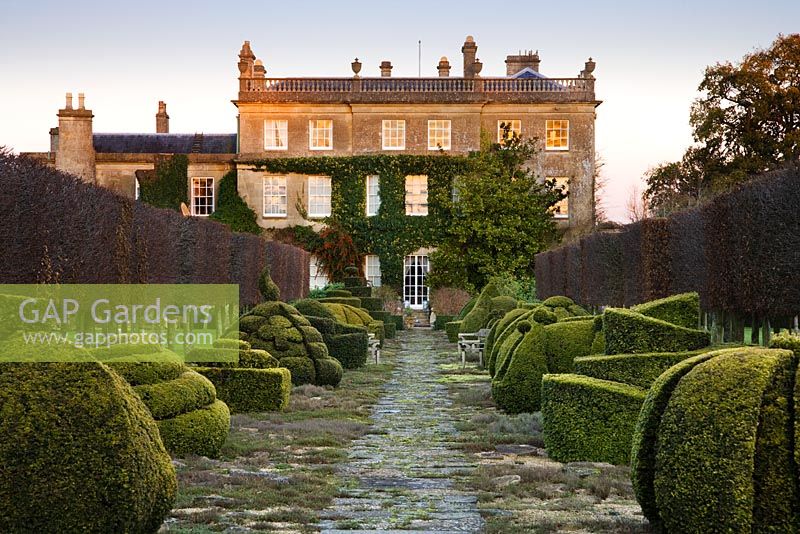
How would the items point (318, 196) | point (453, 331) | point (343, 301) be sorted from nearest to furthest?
point (343, 301)
point (453, 331)
point (318, 196)

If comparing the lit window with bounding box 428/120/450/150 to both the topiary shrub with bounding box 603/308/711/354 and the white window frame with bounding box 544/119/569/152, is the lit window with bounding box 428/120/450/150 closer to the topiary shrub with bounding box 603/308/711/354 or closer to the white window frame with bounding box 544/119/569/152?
the white window frame with bounding box 544/119/569/152

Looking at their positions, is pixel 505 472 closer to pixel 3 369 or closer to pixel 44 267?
pixel 3 369

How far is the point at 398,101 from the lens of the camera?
155 feet

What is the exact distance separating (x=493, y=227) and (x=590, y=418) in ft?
109

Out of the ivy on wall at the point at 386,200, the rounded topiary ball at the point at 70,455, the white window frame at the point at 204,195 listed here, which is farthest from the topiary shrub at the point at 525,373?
the white window frame at the point at 204,195

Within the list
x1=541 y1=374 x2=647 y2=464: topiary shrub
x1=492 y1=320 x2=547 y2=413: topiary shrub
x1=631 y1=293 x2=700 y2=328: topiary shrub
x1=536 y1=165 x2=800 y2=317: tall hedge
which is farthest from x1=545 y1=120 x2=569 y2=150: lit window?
x1=541 y1=374 x2=647 y2=464: topiary shrub

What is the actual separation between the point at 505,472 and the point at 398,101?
3895 cm

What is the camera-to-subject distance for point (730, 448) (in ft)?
19.5

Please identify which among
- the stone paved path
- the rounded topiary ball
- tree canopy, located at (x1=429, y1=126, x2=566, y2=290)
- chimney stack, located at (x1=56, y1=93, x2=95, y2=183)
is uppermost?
chimney stack, located at (x1=56, y1=93, x2=95, y2=183)

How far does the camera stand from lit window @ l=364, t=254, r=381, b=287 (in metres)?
46.7

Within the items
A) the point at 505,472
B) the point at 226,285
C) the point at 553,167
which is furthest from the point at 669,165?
the point at 505,472

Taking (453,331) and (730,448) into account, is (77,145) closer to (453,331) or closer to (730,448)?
(453,331)

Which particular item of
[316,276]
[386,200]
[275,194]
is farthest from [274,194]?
[386,200]

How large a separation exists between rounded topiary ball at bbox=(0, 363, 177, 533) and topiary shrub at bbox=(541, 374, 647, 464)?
4675 millimetres
